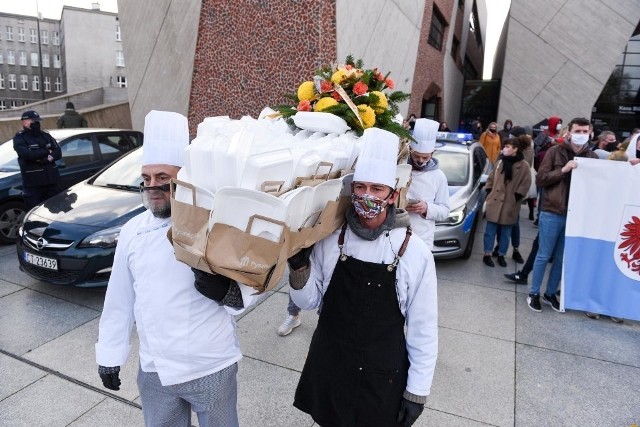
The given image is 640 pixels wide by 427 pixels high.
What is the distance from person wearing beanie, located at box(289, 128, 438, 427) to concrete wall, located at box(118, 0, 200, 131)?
10.4 metres

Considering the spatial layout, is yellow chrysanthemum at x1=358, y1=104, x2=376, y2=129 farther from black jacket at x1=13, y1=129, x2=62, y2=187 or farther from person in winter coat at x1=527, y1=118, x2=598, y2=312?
black jacket at x1=13, y1=129, x2=62, y2=187

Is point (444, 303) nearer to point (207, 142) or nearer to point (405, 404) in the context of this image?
point (405, 404)

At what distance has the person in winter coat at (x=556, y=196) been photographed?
445 centimetres

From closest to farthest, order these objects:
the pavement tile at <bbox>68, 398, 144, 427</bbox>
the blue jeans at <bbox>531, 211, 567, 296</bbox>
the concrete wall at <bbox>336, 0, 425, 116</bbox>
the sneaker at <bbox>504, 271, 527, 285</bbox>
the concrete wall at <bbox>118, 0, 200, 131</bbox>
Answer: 1. the pavement tile at <bbox>68, 398, 144, 427</bbox>
2. the blue jeans at <bbox>531, 211, 567, 296</bbox>
3. the sneaker at <bbox>504, 271, 527, 285</bbox>
4. the concrete wall at <bbox>336, 0, 425, 116</bbox>
5. the concrete wall at <bbox>118, 0, 200, 131</bbox>

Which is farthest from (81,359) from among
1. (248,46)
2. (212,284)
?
(248,46)

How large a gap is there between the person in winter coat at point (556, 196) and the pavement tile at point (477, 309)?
0.40 metres

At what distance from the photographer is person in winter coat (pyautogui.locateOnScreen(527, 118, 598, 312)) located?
4.45 meters

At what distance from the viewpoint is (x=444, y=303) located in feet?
16.6

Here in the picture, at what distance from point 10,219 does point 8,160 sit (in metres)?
1.03

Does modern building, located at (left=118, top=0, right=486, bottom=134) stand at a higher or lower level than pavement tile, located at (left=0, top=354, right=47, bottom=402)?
higher

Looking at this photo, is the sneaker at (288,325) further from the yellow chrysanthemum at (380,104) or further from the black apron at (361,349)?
the yellow chrysanthemum at (380,104)

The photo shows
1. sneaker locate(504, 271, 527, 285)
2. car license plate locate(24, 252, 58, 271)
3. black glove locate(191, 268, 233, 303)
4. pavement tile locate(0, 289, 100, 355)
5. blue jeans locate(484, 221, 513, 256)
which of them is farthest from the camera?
blue jeans locate(484, 221, 513, 256)

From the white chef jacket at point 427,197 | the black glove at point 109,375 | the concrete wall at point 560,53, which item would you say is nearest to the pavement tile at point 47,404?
the black glove at point 109,375

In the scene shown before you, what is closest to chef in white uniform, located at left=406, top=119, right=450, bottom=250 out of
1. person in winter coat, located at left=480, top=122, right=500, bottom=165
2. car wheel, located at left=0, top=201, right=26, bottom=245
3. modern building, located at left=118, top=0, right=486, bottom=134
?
car wheel, located at left=0, top=201, right=26, bottom=245
